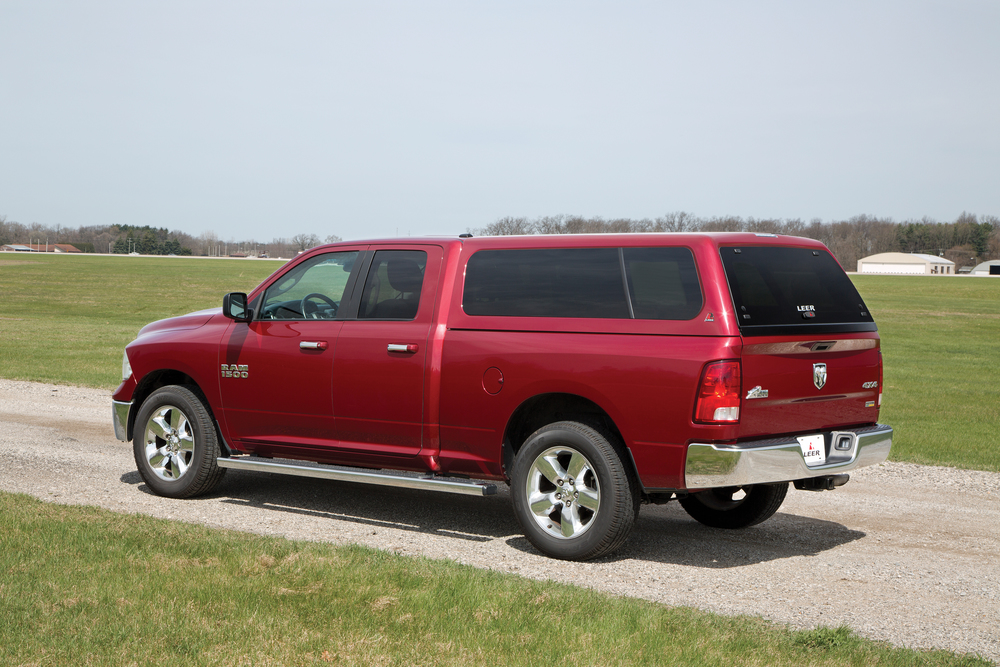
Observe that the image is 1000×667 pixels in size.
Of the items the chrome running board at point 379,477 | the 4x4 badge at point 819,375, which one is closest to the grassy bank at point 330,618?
the chrome running board at point 379,477

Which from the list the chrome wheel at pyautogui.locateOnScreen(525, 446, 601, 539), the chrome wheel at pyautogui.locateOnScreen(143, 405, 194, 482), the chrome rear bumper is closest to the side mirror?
the chrome wheel at pyautogui.locateOnScreen(143, 405, 194, 482)

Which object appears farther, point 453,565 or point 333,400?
point 333,400

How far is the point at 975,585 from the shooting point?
5891mm

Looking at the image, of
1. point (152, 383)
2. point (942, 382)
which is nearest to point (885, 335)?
point (942, 382)

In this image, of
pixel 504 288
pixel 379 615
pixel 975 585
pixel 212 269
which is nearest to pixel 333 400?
pixel 504 288

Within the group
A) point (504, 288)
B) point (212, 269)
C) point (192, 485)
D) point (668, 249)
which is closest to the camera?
point (668, 249)

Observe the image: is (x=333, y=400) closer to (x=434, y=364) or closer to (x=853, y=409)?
(x=434, y=364)

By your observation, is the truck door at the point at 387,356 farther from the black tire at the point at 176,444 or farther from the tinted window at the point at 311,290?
the black tire at the point at 176,444

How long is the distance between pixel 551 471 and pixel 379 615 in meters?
1.85

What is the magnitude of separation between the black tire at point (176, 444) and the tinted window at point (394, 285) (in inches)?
69.6

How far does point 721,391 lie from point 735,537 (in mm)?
1981

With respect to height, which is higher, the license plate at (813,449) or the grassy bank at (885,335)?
the license plate at (813,449)

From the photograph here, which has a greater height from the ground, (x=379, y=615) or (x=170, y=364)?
(x=170, y=364)

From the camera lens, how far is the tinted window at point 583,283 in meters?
6.05
